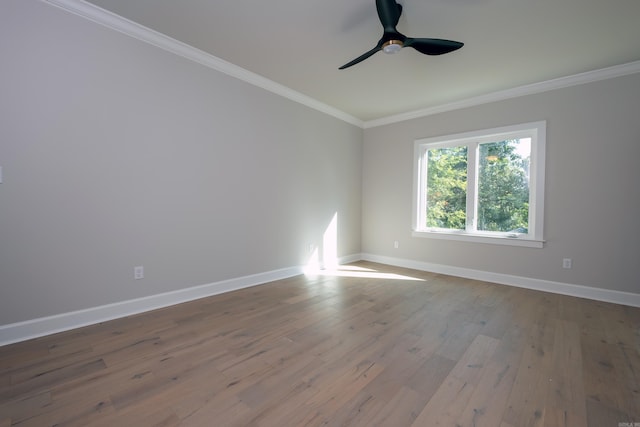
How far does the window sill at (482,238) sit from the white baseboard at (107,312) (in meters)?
2.89

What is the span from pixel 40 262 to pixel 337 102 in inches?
157

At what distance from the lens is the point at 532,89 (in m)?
3.67

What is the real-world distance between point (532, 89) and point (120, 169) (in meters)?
4.93

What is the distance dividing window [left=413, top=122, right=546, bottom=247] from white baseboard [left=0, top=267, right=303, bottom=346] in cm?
315

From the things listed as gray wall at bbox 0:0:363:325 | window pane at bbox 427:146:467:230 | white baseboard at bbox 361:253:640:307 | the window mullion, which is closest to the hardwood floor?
white baseboard at bbox 361:253:640:307

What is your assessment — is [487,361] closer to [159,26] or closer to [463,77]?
[463,77]

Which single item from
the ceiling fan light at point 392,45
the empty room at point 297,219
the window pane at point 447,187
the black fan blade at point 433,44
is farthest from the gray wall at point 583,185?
the ceiling fan light at point 392,45

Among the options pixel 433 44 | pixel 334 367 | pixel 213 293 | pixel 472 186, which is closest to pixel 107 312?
pixel 213 293

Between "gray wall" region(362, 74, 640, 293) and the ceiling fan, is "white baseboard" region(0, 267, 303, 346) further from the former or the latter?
"gray wall" region(362, 74, 640, 293)

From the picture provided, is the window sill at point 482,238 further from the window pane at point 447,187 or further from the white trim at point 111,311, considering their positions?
the white trim at point 111,311

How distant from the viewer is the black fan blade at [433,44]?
2213 millimetres

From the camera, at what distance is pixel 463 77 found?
348 centimetres

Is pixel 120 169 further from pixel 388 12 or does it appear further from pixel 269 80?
pixel 388 12

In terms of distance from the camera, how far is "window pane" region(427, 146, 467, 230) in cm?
441
